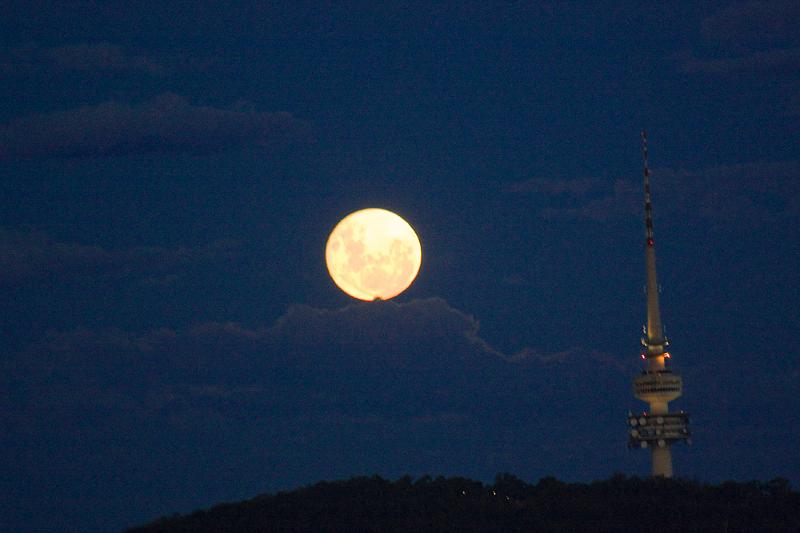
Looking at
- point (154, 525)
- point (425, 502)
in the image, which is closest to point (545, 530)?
point (425, 502)

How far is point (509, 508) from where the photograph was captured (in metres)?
162

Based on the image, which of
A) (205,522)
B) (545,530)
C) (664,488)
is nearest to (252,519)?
(205,522)

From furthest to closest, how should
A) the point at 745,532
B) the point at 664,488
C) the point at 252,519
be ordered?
the point at 664,488, the point at 252,519, the point at 745,532

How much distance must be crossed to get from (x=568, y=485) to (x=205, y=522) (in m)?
43.0

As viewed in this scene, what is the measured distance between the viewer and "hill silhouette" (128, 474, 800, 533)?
152375 millimetres

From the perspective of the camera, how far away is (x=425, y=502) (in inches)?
6560

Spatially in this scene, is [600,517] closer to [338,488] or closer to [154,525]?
[338,488]

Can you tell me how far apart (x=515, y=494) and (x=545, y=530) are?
917 inches

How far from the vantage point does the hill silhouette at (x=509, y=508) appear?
Answer: 15238 cm

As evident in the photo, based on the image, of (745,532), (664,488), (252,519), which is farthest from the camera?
(664,488)

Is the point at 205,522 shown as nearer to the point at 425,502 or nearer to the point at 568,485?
the point at 425,502

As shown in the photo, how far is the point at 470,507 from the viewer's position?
16175 centimetres

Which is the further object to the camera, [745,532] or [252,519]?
[252,519]

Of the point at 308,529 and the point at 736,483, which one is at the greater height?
the point at 736,483
